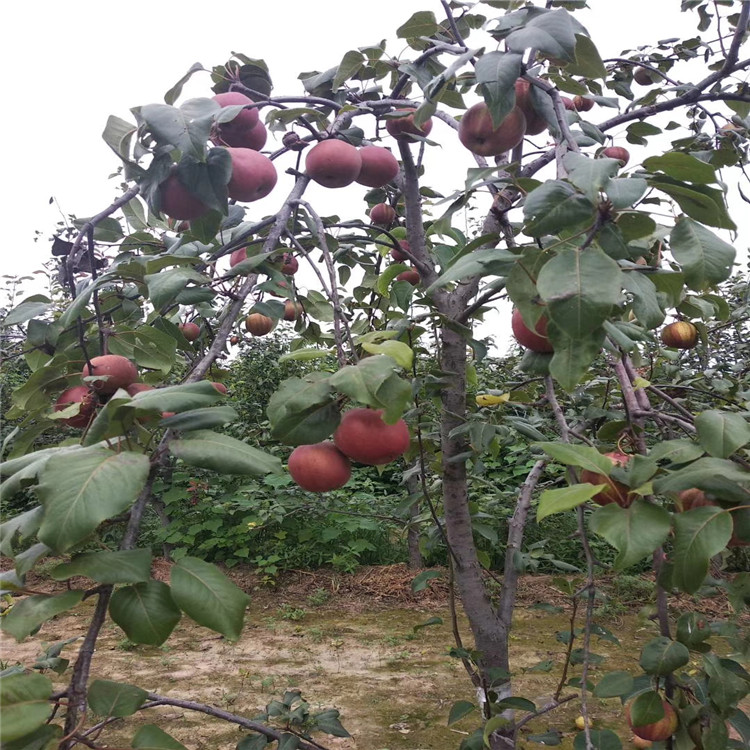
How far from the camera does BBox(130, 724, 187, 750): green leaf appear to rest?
0.50 m

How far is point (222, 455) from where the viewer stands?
0.56 metres

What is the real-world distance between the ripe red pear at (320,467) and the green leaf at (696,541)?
1.33ft

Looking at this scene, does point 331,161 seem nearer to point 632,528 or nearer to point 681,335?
point 632,528

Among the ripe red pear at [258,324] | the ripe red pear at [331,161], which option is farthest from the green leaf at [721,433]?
the ripe red pear at [258,324]

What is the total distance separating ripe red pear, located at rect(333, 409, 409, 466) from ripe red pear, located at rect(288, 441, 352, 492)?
34 millimetres

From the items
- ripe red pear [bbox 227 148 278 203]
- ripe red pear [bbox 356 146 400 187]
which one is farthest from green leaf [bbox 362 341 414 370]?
ripe red pear [bbox 356 146 400 187]

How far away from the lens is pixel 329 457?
0.83 meters

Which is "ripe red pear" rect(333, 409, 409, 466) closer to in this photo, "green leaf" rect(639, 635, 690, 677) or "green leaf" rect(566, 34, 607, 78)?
"green leaf" rect(639, 635, 690, 677)

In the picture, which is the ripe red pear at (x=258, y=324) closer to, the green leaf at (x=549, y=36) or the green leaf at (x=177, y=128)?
the green leaf at (x=177, y=128)

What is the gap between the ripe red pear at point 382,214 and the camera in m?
1.62

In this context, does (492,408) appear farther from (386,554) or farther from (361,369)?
(386,554)

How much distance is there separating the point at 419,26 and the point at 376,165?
0.25 m

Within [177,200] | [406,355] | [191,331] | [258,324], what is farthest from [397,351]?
[258,324]

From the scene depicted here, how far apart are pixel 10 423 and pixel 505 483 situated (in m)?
3.47
